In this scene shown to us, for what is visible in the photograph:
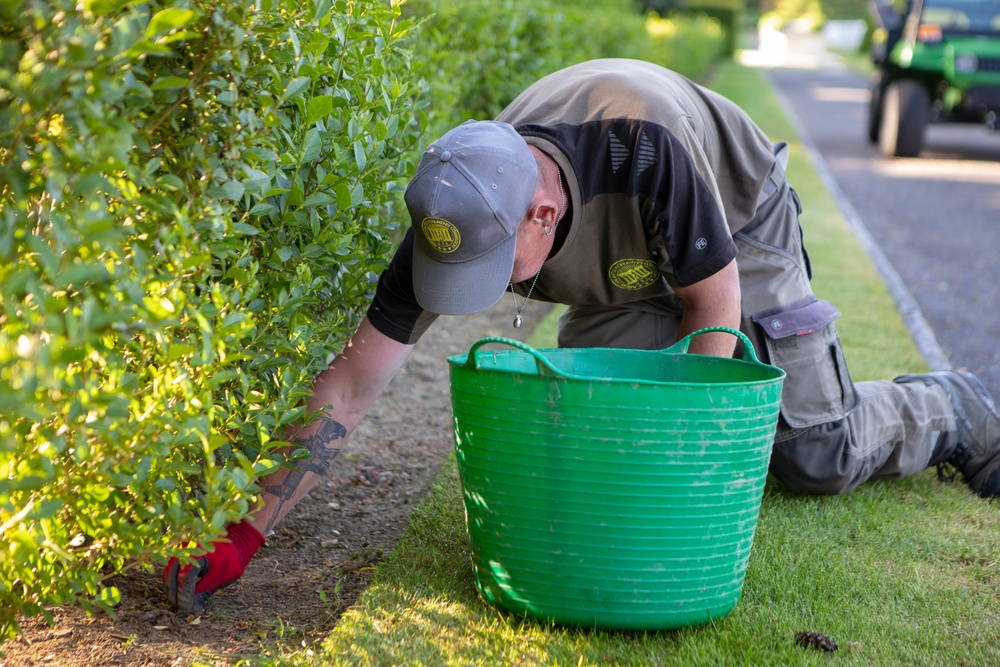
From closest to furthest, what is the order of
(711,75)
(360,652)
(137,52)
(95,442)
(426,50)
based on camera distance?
(137,52)
(95,442)
(360,652)
(426,50)
(711,75)

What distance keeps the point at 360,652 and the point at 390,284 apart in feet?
2.94

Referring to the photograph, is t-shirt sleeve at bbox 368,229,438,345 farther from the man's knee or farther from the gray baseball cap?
the man's knee

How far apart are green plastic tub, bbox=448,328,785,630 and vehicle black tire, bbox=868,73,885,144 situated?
36.0ft

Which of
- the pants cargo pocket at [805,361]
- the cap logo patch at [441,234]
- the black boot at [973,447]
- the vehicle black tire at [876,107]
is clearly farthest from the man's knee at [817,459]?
the vehicle black tire at [876,107]

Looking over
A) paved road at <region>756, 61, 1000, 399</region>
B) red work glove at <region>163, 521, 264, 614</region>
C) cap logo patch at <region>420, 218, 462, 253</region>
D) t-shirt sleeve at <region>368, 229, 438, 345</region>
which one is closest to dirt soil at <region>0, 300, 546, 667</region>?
red work glove at <region>163, 521, 264, 614</region>

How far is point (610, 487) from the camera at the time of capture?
202 cm

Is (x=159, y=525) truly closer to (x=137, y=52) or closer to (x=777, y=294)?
(x=137, y=52)

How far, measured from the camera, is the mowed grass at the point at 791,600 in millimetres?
2107

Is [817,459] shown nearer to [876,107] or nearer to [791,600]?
[791,600]

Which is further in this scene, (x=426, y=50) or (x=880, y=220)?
(x=880, y=220)

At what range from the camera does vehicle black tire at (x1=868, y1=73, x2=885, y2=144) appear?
11.9 m

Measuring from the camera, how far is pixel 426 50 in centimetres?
373

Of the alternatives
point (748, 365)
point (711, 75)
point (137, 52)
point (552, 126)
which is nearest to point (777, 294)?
point (748, 365)

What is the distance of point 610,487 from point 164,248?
98cm
